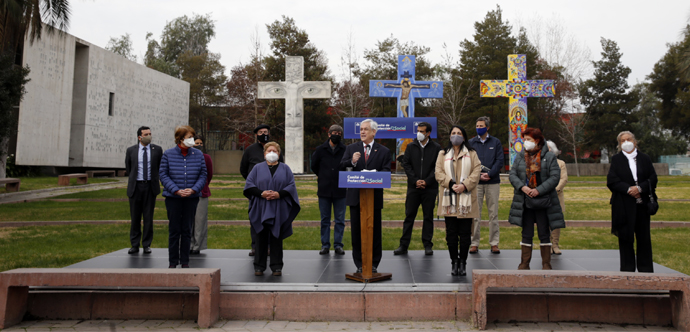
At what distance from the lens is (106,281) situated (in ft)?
16.2

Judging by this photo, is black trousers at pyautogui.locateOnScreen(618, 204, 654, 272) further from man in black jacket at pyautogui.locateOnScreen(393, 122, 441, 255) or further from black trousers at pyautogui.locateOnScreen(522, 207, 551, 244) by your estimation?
man in black jacket at pyautogui.locateOnScreen(393, 122, 441, 255)

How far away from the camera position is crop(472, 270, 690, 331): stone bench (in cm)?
470

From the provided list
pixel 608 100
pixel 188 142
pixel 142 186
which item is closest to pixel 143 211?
pixel 142 186

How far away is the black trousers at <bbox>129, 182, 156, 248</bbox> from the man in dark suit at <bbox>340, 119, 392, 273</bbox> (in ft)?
11.2

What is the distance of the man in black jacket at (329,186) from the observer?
7.52 meters

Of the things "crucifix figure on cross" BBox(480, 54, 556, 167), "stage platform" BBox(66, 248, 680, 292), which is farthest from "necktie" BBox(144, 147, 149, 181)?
"crucifix figure on cross" BBox(480, 54, 556, 167)

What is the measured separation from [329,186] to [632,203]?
13.3 feet

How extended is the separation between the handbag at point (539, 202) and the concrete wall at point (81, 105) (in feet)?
94.7

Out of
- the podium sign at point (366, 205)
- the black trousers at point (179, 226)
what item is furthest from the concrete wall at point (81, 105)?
the podium sign at point (366, 205)

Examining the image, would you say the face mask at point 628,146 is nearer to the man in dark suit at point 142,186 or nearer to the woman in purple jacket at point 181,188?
the woman in purple jacket at point 181,188

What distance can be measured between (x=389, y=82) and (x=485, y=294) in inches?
793

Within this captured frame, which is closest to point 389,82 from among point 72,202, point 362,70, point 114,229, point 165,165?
point 72,202

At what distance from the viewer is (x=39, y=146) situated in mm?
28438

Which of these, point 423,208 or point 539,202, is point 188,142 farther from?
point 539,202
